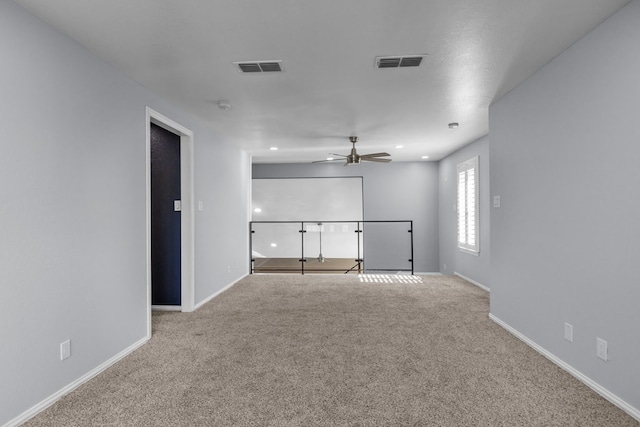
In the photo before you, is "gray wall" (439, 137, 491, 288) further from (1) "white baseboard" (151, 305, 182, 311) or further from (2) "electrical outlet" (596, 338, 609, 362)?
(1) "white baseboard" (151, 305, 182, 311)

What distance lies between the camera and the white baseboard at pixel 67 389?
1900mm

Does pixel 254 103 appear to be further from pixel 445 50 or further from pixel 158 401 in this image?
pixel 158 401

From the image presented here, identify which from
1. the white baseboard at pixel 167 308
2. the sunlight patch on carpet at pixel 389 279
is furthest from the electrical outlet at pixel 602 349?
the white baseboard at pixel 167 308

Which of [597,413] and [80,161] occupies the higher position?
[80,161]

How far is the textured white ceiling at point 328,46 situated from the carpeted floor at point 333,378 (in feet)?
7.76

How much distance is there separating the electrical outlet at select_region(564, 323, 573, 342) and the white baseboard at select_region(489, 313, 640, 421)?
0.64 feet

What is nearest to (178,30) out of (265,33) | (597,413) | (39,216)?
(265,33)

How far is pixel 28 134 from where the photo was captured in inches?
78.5

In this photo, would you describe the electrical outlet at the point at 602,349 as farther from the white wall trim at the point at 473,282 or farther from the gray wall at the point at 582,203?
the white wall trim at the point at 473,282

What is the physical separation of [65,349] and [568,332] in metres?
3.51

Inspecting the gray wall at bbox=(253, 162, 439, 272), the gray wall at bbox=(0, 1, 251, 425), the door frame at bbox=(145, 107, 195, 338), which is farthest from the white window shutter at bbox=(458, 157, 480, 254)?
the gray wall at bbox=(0, 1, 251, 425)

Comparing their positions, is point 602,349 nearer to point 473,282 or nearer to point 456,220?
point 473,282

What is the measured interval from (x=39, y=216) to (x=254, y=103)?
7.41 ft

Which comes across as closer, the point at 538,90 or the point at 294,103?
the point at 538,90
